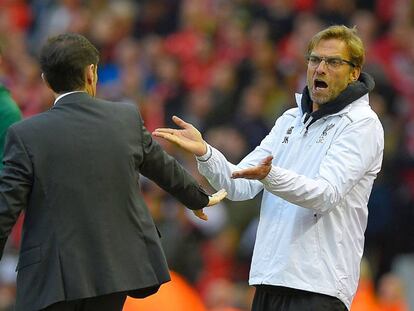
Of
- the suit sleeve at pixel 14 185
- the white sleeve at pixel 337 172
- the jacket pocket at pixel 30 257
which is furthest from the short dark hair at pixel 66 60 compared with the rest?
the white sleeve at pixel 337 172

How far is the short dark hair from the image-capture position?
16.5 feet

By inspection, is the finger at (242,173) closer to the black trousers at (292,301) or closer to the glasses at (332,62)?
the black trousers at (292,301)

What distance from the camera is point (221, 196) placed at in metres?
5.45

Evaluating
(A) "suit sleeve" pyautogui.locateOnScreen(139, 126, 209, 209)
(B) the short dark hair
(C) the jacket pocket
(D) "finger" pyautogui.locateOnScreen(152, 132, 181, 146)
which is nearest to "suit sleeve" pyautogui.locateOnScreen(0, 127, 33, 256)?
(C) the jacket pocket

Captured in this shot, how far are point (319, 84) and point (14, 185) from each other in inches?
60.9

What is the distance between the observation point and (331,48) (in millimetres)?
5559

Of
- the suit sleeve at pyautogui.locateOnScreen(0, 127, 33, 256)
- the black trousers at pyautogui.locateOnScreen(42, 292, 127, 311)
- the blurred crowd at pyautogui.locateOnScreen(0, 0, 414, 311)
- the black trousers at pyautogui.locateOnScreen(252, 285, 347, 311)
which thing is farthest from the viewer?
the blurred crowd at pyautogui.locateOnScreen(0, 0, 414, 311)

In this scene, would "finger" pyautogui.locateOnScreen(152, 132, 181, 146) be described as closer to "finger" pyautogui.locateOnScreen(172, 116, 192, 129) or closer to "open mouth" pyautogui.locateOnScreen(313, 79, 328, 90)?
"finger" pyautogui.locateOnScreen(172, 116, 192, 129)

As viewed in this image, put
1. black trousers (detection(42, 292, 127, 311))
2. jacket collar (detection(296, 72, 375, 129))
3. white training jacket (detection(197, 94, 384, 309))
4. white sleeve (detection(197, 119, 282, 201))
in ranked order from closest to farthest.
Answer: black trousers (detection(42, 292, 127, 311)), white training jacket (detection(197, 94, 384, 309)), jacket collar (detection(296, 72, 375, 129)), white sleeve (detection(197, 119, 282, 201))

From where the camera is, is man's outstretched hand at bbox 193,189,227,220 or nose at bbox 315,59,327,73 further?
nose at bbox 315,59,327,73

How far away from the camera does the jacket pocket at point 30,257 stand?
4961 millimetres

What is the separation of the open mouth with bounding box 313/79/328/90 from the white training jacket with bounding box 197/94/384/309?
0.46ft

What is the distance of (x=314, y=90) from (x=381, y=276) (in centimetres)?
464

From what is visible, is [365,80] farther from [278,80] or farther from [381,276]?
[278,80]
